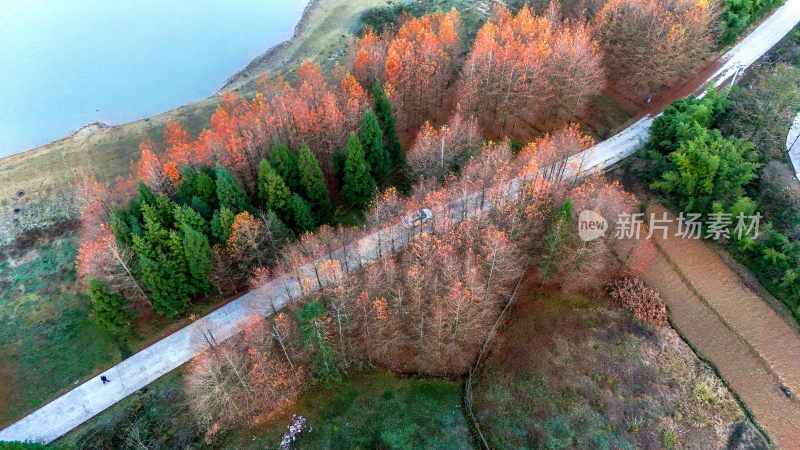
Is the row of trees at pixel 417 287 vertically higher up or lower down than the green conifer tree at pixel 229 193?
lower down

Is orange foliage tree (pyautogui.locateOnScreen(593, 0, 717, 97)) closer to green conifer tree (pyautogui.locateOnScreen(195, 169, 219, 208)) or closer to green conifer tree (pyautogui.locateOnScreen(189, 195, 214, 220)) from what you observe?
green conifer tree (pyautogui.locateOnScreen(195, 169, 219, 208))

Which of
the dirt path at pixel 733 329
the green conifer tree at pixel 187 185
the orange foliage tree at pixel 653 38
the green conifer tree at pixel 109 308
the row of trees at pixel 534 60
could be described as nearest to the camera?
the dirt path at pixel 733 329

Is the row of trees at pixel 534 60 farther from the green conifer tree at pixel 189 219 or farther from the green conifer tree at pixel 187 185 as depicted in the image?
the green conifer tree at pixel 189 219

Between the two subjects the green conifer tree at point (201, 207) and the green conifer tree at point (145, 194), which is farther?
the green conifer tree at point (201, 207)

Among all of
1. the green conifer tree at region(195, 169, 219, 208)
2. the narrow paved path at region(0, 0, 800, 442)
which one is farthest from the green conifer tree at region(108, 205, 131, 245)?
the narrow paved path at region(0, 0, 800, 442)

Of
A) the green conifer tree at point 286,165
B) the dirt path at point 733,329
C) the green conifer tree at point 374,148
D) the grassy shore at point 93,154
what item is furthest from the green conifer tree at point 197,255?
the dirt path at point 733,329
